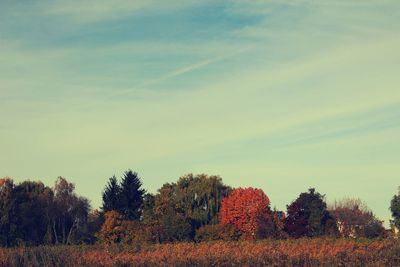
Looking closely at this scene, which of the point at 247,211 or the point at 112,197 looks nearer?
the point at 247,211

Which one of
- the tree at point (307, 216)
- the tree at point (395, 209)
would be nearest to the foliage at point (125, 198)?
the tree at point (307, 216)

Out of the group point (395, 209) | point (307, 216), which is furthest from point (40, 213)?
point (395, 209)

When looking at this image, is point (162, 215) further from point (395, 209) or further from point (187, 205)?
point (395, 209)

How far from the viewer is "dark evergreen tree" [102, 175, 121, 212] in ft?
282

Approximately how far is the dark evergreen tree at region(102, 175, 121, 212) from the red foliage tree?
1665cm

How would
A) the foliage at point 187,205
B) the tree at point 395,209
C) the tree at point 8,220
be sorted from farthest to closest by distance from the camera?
the tree at point 395,209
the tree at point 8,220
the foliage at point 187,205

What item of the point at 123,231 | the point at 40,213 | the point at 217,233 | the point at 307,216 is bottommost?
the point at 217,233

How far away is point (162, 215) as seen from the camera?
74625mm

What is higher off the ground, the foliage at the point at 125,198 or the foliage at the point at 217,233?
the foliage at the point at 125,198

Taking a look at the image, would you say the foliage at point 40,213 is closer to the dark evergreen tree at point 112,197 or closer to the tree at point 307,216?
the dark evergreen tree at point 112,197

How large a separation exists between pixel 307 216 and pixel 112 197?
27.8 meters

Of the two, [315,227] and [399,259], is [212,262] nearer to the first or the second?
[399,259]

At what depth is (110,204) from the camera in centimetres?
8606

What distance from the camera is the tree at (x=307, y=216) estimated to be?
3012 inches
